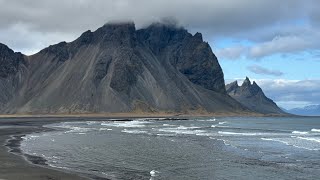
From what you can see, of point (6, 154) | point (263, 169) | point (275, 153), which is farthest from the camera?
point (275, 153)

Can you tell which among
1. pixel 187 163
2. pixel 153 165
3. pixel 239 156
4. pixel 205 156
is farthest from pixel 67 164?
pixel 239 156

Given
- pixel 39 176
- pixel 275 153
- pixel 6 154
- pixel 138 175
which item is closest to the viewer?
pixel 39 176

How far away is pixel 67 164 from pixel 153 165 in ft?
21.6

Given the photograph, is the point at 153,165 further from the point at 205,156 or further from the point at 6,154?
the point at 6,154

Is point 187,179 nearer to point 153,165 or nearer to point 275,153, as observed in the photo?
point 153,165

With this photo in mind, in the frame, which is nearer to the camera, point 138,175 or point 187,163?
point 138,175

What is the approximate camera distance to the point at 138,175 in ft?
95.1

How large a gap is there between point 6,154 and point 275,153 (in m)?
25.6

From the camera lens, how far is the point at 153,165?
3447 cm

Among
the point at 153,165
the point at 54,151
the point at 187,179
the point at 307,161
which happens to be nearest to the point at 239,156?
the point at 307,161

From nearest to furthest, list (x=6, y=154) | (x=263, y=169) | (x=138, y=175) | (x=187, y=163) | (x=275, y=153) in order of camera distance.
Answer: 1. (x=138, y=175)
2. (x=263, y=169)
3. (x=187, y=163)
4. (x=6, y=154)
5. (x=275, y=153)

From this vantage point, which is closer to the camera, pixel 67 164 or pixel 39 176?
pixel 39 176

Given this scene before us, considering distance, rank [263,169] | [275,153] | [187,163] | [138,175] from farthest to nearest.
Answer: [275,153]
[187,163]
[263,169]
[138,175]

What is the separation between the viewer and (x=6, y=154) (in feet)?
134
